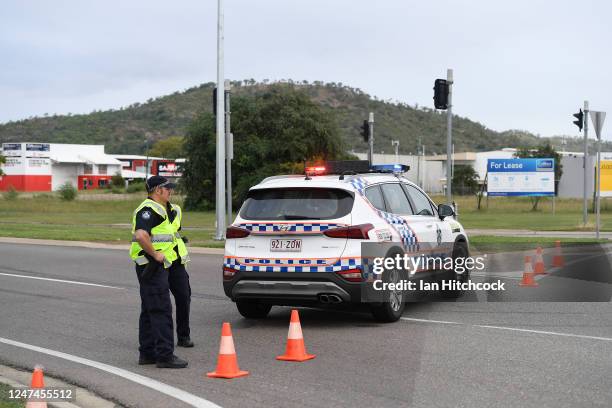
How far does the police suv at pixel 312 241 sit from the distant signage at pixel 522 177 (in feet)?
129

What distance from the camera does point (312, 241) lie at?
31.9 feet

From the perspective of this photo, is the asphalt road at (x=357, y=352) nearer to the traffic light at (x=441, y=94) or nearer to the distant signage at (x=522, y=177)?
the traffic light at (x=441, y=94)

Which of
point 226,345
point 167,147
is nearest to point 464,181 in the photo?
point 167,147

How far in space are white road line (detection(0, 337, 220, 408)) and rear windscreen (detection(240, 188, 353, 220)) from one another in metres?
2.66

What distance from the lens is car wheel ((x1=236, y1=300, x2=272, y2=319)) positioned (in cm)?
1077

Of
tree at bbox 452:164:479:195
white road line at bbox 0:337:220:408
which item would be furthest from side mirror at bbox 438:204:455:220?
tree at bbox 452:164:479:195

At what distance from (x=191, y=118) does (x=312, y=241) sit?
485 feet

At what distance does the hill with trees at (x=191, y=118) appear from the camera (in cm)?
14112

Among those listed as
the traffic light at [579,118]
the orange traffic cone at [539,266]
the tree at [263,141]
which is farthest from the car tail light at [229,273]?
the tree at [263,141]

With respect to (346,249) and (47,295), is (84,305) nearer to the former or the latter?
(47,295)

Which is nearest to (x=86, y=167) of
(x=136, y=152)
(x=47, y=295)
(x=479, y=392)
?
(x=136, y=152)

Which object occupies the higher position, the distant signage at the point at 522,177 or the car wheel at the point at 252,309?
the distant signage at the point at 522,177

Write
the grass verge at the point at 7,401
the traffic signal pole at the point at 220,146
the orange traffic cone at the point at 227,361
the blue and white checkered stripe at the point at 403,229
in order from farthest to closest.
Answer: the traffic signal pole at the point at 220,146, the blue and white checkered stripe at the point at 403,229, the orange traffic cone at the point at 227,361, the grass verge at the point at 7,401

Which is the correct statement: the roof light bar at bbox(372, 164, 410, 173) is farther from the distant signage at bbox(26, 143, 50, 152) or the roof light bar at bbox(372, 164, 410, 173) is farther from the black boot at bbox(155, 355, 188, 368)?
the distant signage at bbox(26, 143, 50, 152)
